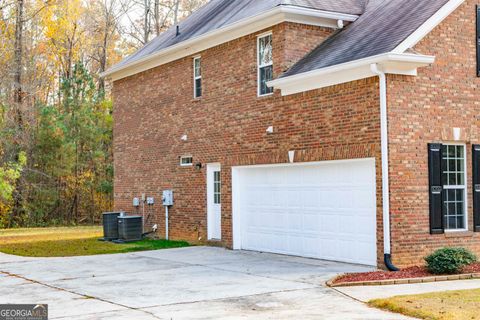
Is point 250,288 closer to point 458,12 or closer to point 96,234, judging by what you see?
point 458,12

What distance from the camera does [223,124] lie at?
62.5ft

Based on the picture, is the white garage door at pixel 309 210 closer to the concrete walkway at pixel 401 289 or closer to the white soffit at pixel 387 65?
the white soffit at pixel 387 65

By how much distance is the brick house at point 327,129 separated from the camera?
45.8 ft

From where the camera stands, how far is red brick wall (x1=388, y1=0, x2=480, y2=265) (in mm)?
13836

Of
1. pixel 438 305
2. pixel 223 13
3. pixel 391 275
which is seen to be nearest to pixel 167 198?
pixel 223 13

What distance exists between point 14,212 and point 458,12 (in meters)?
24.9

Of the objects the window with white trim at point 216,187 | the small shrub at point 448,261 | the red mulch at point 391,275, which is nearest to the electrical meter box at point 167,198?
the window with white trim at point 216,187

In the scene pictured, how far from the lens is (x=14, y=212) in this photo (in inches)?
1314

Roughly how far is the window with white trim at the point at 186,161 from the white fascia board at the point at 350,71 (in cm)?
507

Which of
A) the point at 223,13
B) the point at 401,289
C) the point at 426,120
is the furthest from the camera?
the point at 223,13

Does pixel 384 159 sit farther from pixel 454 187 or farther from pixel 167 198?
pixel 167 198

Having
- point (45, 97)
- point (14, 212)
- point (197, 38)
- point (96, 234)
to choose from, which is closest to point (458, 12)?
point (197, 38)

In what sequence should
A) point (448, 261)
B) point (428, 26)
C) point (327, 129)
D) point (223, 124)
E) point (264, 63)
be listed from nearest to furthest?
point (448, 261) → point (428, 26) → point (327, 129) → point (264, 63) → point (223, 124)

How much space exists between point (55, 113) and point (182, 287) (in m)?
23.1
